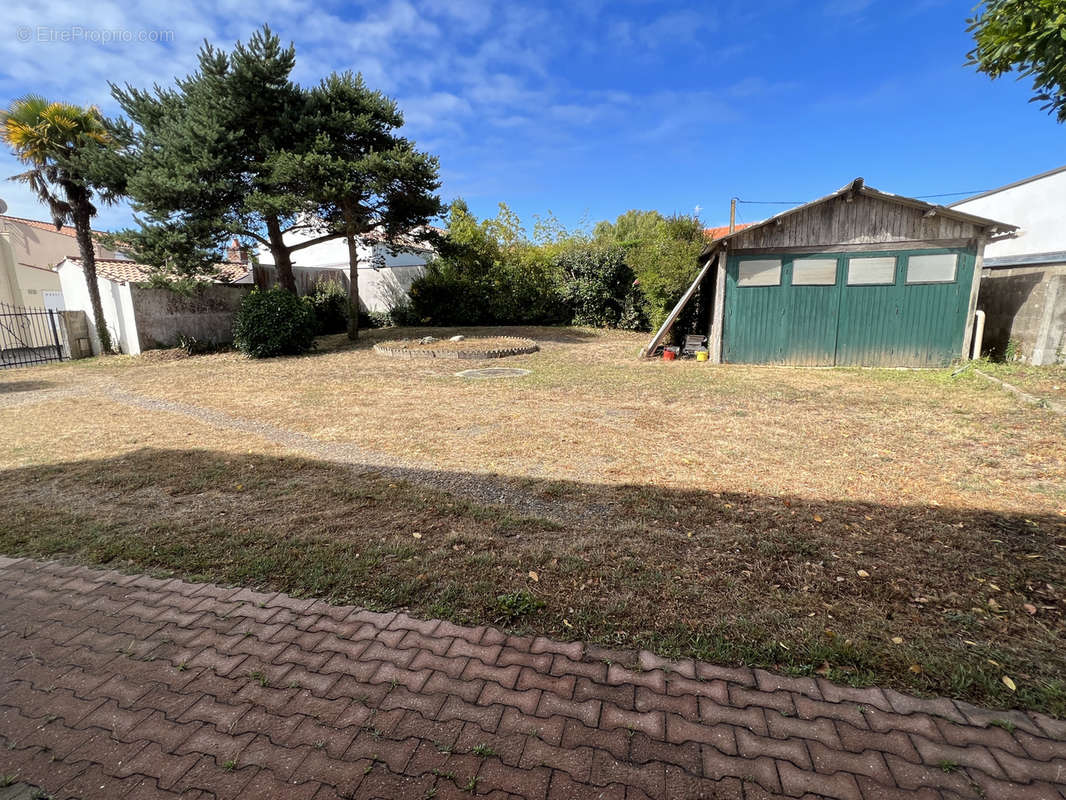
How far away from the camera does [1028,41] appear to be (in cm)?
515

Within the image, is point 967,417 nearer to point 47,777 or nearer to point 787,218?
point 787,218

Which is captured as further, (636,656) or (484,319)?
(484,319)

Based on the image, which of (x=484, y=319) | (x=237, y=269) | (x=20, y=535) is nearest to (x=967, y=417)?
(x=20, y=535)

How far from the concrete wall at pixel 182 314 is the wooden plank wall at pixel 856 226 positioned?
14.2 m

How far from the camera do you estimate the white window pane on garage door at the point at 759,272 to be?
10.2 meters

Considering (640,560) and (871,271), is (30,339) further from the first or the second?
(871,271)

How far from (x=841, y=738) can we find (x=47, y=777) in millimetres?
2709

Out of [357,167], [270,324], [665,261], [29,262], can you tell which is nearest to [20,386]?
[270,324]

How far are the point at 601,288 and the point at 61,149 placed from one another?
14899mm

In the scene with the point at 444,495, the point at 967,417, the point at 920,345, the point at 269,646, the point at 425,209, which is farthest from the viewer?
the point at 425,209

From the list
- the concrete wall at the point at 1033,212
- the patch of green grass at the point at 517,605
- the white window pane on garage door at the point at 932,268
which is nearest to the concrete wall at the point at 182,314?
the patch of green grass at the point at 517,605

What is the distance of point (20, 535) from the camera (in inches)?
137

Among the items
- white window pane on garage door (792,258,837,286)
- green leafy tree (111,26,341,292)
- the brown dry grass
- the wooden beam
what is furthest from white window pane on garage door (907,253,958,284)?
green leafy tree (111,26,341,292)

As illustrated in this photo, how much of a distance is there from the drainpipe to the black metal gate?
21.3 meters
